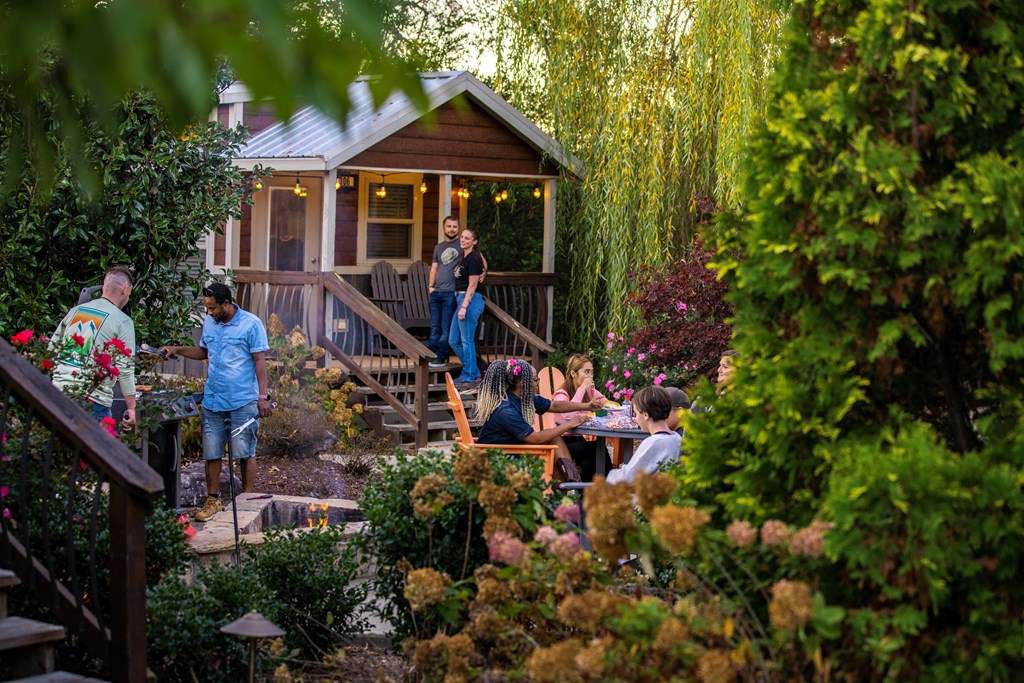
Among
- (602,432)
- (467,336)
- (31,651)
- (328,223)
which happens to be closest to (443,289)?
(467,336)

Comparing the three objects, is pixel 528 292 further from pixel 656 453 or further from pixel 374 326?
pixel 656 453

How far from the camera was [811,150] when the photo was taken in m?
3.40

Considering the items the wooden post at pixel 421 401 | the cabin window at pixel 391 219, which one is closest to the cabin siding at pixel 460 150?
the cabin window at pixel 391 219

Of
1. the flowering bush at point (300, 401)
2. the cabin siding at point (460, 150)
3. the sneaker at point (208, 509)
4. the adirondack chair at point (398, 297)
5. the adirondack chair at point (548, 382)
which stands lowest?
the sneaker at point (208, 509)

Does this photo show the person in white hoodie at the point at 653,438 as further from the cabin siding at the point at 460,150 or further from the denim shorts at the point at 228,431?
the cabin siding at the point at 460,150

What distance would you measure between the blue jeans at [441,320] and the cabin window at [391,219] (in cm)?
266

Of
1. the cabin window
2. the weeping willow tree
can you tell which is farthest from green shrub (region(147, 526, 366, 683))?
the cabin window

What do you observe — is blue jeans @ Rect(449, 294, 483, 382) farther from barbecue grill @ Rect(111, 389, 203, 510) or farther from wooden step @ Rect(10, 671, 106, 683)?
wooden step @ Rect(10, 671, 106, 683)

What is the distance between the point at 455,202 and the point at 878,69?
14078 mm

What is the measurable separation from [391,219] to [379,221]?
0.22m

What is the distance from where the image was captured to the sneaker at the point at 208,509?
8227mm

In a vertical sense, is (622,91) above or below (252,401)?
above

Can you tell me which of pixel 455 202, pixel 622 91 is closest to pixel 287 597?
pixel 622 91

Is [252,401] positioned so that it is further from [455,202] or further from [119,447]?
[455,202]
